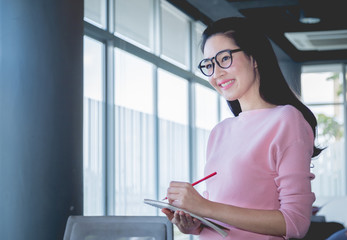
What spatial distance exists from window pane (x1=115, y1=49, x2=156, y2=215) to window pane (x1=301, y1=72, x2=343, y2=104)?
4.98 meters

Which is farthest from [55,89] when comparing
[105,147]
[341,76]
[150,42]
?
[341,76]

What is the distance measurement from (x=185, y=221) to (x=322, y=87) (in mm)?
8605

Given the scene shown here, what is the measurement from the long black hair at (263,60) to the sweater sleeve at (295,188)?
0.16m

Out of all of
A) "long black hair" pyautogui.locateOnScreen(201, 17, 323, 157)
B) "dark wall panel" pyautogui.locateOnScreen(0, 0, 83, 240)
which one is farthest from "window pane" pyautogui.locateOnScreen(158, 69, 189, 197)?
"long black hair" pyautogui.locateOnScreen(201, 17, 323, 157)

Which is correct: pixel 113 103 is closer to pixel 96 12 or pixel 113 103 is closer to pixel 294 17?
pixel 96 12

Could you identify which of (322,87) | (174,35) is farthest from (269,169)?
(322,87)

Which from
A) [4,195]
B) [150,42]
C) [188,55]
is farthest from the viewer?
[188,55]

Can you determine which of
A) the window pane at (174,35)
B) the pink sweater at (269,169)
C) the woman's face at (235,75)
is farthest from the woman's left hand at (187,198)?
the window pane at (174,35)

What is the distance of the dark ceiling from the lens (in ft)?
20.4

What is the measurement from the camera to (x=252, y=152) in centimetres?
119

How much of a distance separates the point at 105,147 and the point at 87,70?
0.62m

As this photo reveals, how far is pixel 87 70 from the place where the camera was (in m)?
4.06

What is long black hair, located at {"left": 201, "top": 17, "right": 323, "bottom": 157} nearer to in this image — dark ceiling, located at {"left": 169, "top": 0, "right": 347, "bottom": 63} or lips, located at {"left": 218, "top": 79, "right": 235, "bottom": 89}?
lips, located at {"left": 218, "top": 79, "right": 235, "bottom": 89}

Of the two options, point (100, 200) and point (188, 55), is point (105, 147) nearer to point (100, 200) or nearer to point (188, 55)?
point (100, 200)
